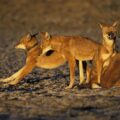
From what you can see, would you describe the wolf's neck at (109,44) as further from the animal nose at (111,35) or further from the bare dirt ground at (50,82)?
the bare dirt ground at (50,82)

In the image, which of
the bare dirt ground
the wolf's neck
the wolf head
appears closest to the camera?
the bare dirt ground

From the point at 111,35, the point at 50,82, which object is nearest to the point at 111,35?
the point at 111,35

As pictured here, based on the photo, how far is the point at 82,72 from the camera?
13203 millimetres

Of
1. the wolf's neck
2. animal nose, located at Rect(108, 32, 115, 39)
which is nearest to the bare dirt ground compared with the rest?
the wolf's neck

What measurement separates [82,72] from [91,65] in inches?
11.7

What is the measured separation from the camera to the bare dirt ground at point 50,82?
33.3 feet

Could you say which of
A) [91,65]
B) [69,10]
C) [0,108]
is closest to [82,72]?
[91,65]

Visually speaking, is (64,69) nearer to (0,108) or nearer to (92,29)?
(0,108)

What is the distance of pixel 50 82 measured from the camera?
45.6ft

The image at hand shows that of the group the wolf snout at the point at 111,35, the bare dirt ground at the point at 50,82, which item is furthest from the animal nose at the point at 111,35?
the bare dirt ground at the point at 50,82

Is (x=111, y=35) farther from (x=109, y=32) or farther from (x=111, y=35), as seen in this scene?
(x=109, y=32)

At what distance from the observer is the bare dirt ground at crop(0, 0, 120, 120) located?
10164 millimetres

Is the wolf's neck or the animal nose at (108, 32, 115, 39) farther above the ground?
the animal nose at (108, 32, 115, 39)

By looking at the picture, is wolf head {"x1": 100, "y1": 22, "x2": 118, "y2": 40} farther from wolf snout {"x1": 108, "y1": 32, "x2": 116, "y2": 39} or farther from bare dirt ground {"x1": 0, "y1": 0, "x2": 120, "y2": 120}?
bare dirt ground {"x1": 0, "y1": 0, "x2": 120, "y2": 120}
